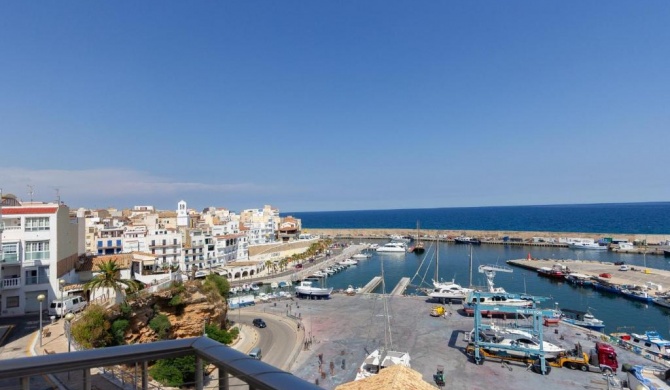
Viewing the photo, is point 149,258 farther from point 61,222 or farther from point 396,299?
point 396,299

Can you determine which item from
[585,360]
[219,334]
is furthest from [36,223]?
[585,360]

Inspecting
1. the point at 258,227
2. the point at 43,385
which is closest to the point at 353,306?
the point at 43,385

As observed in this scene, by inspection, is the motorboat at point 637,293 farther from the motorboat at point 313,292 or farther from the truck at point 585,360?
the motorboat at point 313,292

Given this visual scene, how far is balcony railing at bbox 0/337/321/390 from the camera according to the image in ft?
5.61

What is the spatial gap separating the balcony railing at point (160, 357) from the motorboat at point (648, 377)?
2326 centimetres

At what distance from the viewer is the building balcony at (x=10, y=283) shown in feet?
77.1

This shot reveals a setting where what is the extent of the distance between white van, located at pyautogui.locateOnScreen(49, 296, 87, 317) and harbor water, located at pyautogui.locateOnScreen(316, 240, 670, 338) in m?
31.1

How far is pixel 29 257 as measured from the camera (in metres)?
24.9

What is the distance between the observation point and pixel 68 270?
93.4 feet

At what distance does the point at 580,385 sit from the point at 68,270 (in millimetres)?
34140

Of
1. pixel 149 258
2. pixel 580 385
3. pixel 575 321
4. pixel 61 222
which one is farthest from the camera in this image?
pixel 149 258

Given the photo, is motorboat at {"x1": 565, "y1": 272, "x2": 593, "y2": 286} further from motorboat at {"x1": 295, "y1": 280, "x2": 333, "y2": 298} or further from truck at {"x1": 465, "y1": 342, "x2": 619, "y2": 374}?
motorboat at {"x1": 295, "y1": 280, "x2": 333, "y2": 298}

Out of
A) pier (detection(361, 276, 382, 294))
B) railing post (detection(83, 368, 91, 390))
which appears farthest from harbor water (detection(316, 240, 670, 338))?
Result: railing post (detection(83, 368, 91, 390))

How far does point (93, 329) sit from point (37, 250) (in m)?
10.9
